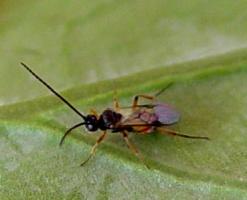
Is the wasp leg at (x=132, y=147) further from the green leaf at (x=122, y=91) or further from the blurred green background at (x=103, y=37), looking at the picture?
the blurred green background at (x=103, y=37)

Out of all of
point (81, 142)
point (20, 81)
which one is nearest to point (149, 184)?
point (81, 142)

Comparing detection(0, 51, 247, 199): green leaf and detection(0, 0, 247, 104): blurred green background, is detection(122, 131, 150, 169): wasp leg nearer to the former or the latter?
detection(0, 51, 247, 199): green leaf

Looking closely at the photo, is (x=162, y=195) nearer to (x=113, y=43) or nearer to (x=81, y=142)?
(x=81, y=142)

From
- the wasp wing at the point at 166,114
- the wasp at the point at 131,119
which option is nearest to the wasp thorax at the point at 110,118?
the wasp at the point at 131,119

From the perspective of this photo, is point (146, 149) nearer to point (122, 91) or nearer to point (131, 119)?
point (131, 119)

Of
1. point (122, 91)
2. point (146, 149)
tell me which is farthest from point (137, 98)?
point (146, 149)


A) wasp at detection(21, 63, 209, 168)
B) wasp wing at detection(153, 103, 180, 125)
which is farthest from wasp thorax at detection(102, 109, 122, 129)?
wasp wing at detection(153, 103, 180, 125)
